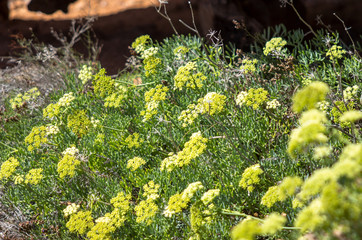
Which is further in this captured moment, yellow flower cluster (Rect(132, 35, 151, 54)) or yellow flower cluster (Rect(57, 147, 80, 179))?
yellow flower cluster (Rect(132, 35, 151, 54))

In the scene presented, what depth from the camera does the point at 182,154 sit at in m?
2.77

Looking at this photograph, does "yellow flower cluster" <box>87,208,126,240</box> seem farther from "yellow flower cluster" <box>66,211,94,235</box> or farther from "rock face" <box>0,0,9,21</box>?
"rock face" <box>0,0,9,21</box>

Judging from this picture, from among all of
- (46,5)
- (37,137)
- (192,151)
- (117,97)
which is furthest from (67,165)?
(46,5)

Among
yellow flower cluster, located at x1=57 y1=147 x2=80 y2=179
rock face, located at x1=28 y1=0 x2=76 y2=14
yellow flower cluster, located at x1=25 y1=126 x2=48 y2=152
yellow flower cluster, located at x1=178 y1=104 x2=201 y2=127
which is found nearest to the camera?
yellow flower cluster, located at x1=178 y1=104 x2=201 y2=127

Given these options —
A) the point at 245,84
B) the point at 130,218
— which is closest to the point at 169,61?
the point at 245,84

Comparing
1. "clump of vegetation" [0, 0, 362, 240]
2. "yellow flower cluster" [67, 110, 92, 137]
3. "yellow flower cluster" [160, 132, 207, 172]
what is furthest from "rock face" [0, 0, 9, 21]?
→ "yellow flower cluster" [160, 132, 207, 172]

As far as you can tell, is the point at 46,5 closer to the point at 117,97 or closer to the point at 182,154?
the point at 117,97

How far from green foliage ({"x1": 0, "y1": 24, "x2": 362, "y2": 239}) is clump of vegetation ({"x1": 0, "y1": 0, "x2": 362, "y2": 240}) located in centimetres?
1

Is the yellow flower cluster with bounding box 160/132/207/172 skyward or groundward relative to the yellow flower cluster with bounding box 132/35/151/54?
groundward

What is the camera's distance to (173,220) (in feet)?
9.55

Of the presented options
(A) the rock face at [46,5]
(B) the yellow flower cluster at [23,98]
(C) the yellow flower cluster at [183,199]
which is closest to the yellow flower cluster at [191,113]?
(C) the yellow flower cluster at [183,199]

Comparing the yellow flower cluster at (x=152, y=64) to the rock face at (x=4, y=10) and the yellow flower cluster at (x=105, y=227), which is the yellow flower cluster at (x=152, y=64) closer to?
the yellow flower cluster at (x=105, y=227)

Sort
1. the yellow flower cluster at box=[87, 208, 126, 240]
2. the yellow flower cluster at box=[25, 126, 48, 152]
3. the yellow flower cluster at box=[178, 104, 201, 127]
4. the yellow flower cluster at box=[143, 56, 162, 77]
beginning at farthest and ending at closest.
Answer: the yellow flower cluster at box=[143, 56, 162, 77] → the yellow flower cluster at box=[25, 126, 48, 152] → the yellow flower cluster at box=[178, 104, 201, 127] → the yellow flower cluster at box=[87, 208, 126, 240]

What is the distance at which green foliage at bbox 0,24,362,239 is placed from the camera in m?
2.68
